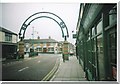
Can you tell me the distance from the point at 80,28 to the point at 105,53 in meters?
2.38

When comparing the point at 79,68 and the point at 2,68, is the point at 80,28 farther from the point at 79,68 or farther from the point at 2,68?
the point at 2,68

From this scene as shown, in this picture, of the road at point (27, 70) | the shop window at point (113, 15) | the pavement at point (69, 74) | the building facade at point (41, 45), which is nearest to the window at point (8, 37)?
the building facade at point (41, 45)

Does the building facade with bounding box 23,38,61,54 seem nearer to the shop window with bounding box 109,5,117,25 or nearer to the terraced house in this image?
the terraced house

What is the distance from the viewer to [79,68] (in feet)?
13.9

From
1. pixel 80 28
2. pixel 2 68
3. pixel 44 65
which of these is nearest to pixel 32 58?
pixel 44 65

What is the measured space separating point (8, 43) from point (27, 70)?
86 cm

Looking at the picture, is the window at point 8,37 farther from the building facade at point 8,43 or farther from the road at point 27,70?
the road at point 27,70

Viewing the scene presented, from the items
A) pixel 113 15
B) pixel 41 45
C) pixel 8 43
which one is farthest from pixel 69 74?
pixel 113 15

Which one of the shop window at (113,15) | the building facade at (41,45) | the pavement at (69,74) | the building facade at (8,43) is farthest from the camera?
the building facade at (41,45)

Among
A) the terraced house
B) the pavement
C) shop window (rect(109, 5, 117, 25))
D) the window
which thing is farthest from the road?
shop window (rect(109, 5, 117, 25))

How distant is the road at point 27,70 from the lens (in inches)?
152

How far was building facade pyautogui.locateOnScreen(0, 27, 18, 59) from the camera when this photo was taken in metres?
4.03

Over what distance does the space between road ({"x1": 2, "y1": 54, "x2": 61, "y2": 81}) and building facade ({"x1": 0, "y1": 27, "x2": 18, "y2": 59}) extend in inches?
10.4

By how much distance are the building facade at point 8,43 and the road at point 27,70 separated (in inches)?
10.4
